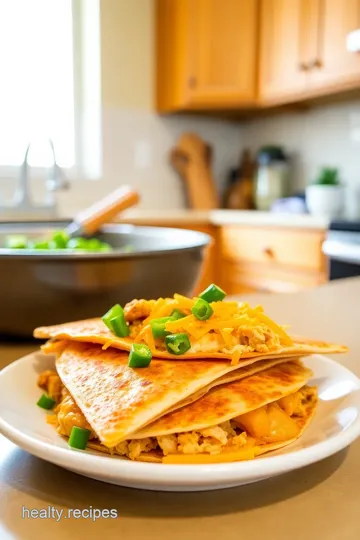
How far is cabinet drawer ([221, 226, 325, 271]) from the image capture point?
8.67 ft

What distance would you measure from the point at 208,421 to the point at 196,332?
0.09 meters

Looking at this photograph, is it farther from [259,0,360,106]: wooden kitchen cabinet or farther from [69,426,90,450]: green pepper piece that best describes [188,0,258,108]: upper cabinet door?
[69,426,90,450]: green pepper piece

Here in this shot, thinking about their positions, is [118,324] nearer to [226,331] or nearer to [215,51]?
[226,331]

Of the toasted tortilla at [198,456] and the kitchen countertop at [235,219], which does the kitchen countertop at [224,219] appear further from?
the toasted tortilla at [198,456]

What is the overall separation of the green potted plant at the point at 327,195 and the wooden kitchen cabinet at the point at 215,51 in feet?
2.47

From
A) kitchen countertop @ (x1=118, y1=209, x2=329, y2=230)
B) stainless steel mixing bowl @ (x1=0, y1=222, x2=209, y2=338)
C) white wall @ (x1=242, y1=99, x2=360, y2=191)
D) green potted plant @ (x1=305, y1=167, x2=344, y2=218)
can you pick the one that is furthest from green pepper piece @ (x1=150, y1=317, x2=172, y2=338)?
white wall @ (x1=242, y1=99, x2=360, y2=191)

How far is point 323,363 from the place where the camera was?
0.67 meters

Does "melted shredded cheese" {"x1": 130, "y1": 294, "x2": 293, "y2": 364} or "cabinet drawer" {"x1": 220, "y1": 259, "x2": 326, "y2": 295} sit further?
"cabinet drawer" {"x1": 220, "y1": 259, "x2": 326, "y2": 295}

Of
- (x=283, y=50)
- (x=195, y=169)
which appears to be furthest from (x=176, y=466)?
(x=195, y=169)

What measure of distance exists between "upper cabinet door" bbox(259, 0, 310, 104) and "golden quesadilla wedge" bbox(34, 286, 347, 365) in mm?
2806

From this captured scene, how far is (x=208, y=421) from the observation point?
45 centimetres

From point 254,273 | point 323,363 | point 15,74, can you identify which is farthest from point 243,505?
point 15,74

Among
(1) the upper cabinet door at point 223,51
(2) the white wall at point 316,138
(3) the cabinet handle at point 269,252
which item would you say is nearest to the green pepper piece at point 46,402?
(3) the cabinet handle at point 269,252

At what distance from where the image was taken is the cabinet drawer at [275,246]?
2.64 meters
